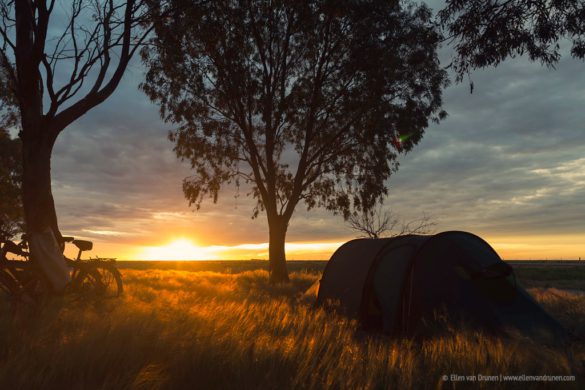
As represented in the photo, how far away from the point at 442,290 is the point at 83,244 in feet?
24.6

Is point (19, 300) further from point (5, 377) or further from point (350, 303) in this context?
point (350, 303)

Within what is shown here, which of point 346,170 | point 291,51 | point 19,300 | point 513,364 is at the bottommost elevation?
point 513,364

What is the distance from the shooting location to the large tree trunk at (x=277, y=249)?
21337mm

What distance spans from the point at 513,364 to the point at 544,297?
985cm

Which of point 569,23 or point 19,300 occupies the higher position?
point 569,23

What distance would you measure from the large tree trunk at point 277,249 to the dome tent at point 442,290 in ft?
36.0

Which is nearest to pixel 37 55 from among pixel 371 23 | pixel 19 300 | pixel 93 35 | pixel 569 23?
pixel 93 35

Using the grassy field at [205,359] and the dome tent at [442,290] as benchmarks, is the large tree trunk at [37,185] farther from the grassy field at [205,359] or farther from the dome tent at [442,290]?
the dome tent at [442,290]

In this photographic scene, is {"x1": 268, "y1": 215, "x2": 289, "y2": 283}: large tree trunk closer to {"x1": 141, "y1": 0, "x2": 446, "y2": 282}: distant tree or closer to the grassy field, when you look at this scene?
{"x1": 141, "y1": 0, "x2": 446, "y2": 282}: distant tree

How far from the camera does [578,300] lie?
13758 mm

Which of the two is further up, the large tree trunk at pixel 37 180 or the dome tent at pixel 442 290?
the large tree trunk at pixel 37 180

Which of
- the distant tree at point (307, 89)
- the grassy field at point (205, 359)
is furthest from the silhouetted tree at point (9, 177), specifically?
the grassy field at point (205, 359)

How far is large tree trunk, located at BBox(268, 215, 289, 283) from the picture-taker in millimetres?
21337

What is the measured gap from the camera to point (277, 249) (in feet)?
70.8
